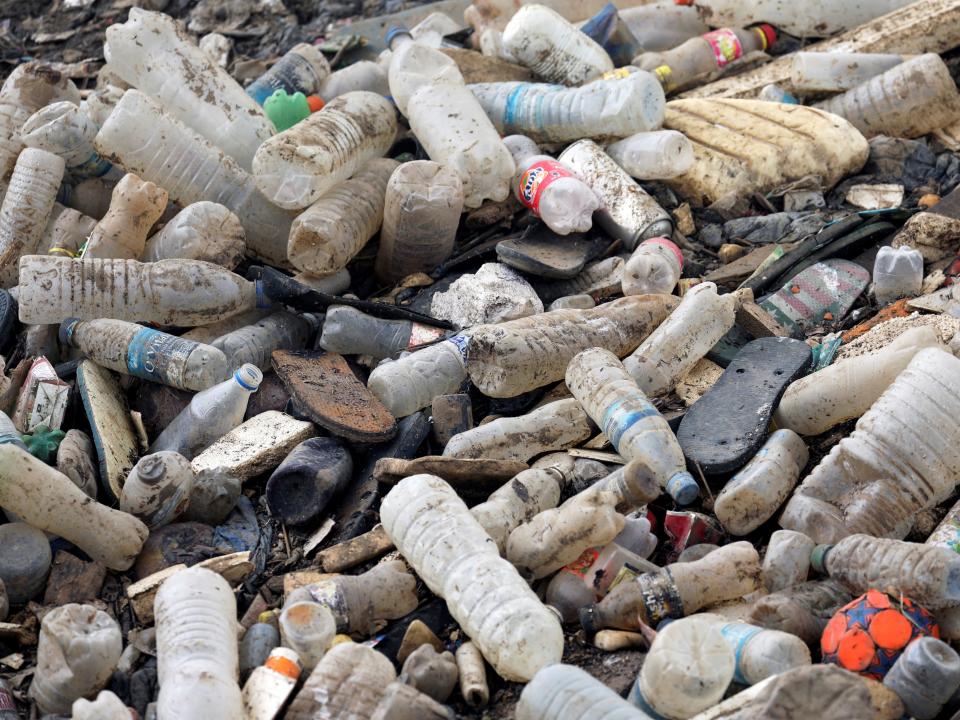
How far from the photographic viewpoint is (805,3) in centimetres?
587

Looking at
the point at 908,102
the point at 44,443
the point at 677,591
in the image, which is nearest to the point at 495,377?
the point at 677,591

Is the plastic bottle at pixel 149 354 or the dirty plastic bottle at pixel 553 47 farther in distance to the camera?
the dirty plastic bottle at pixel 553 47

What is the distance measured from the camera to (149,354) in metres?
3.81

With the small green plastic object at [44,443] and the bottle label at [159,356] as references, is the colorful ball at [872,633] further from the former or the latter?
the small green plastic object at [44,443]

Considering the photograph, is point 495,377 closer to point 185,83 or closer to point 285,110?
point 285,110

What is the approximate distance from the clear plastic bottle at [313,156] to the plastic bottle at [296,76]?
3.03 feet

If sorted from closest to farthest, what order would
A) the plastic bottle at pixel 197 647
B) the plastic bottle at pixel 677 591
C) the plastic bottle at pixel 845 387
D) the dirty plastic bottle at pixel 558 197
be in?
the plastic bottle at pixel 197 647, the plastic bottle at pixel 677 591, the plastic bottle at pixel 845 387, the dirty plastic bottle at pixel 558 197

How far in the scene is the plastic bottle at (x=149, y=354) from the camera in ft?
12.4

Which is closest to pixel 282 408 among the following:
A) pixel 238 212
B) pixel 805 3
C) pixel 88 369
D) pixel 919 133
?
pixel 88 369

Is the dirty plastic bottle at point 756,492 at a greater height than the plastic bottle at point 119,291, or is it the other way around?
the plastic bottle at point 119,291

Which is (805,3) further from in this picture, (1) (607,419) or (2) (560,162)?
(1) (607,419)

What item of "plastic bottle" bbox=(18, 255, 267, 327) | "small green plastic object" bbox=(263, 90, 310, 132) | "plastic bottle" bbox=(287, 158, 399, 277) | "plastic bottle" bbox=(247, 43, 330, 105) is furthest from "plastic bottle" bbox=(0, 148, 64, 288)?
"plastic bottle" bbox=(247, 43, 330, 105)

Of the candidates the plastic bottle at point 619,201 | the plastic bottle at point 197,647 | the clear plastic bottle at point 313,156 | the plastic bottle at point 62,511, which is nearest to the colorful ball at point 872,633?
the plastic bottle at point 197,647

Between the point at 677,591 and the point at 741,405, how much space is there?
86cm
